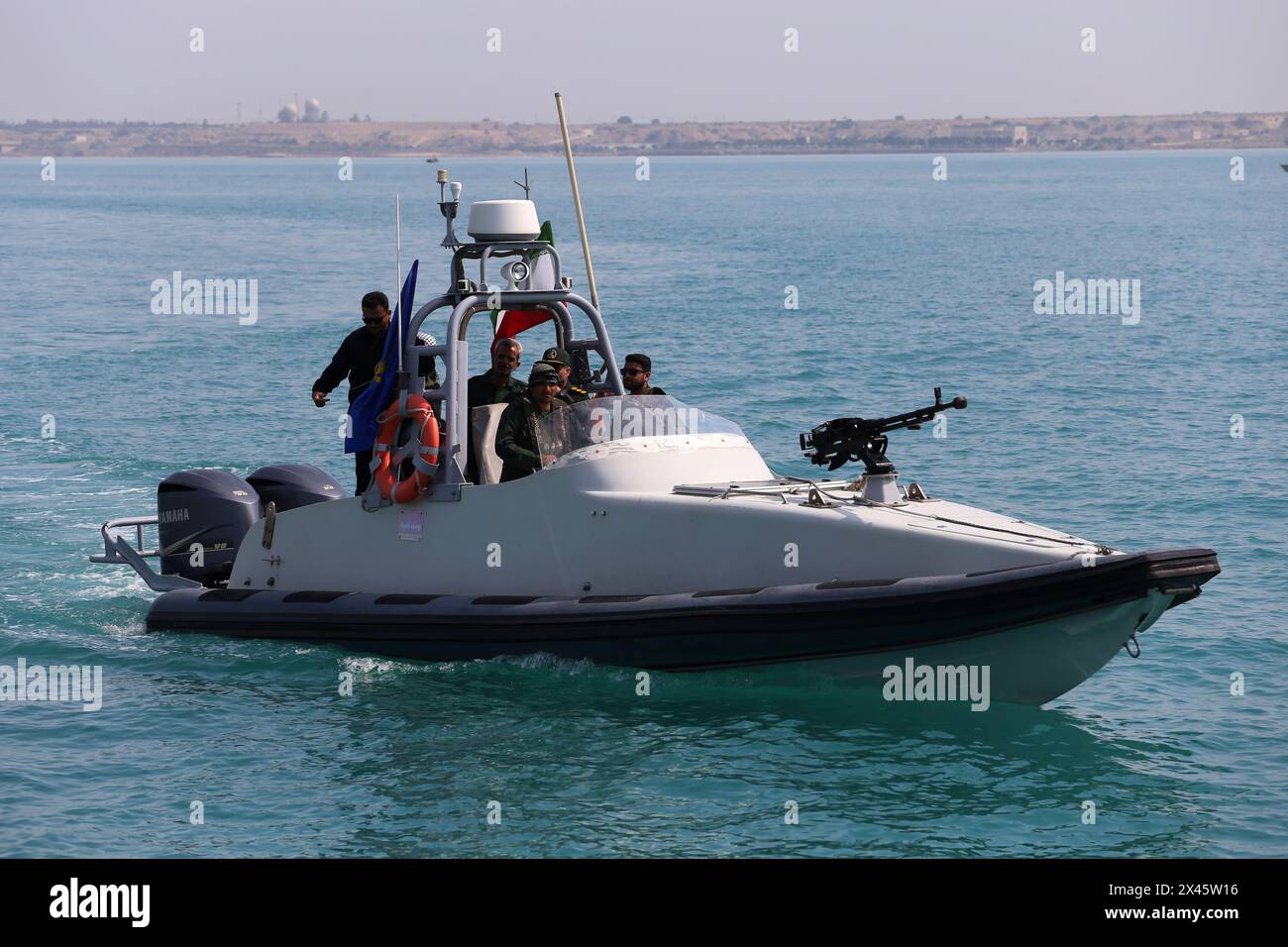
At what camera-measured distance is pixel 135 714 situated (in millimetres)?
10430

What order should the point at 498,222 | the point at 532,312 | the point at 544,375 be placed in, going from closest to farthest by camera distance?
the point at 544,375 → the point at 498,222 → the point at 532,312

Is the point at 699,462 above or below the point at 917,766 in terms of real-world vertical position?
above

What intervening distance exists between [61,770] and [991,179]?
495 ft

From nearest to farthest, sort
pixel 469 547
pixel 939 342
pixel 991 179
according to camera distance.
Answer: pixel 469 547
pixel 939 342
pixel 991 179

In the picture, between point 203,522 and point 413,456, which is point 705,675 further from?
point 203,522

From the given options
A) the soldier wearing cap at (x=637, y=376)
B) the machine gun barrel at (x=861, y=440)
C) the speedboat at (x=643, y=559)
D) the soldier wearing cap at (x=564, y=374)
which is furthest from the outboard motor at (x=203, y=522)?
the machine gun barrel at (x=861, y=440)

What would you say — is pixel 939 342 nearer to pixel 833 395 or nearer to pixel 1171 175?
pixel 833 395

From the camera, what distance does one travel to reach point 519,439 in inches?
424

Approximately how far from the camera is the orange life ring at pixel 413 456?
1064cm

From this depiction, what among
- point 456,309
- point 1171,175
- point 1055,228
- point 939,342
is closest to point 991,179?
point 1171,175

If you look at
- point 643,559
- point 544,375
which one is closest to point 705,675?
point 643,559

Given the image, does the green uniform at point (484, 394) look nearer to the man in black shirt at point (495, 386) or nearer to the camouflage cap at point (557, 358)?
the man in black shirt at point (495, 386)

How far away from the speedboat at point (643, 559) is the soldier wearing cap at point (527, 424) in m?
0.12

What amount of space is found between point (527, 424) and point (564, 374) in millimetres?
424
